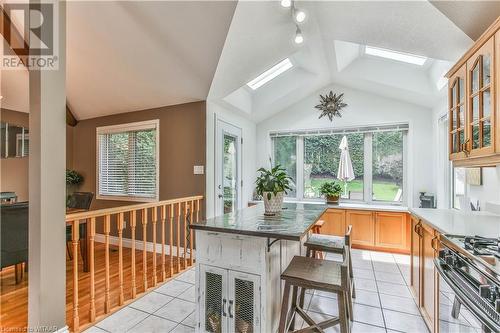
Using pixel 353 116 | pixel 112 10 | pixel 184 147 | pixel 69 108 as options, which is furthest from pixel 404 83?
Result: pixel 69 108

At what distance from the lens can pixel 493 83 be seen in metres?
1.56

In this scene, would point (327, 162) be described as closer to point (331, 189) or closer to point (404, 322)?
point (331, 189)

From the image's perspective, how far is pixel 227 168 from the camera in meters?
4.28

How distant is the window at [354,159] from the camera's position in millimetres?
4461

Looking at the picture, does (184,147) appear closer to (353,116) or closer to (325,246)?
(325,246)

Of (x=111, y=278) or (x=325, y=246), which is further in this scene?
(x=111, y=278)

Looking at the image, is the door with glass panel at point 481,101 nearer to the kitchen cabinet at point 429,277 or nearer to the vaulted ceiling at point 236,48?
the vaulted ceiling at point 236,48

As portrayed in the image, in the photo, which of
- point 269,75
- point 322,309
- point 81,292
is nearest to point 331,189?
point 269,75

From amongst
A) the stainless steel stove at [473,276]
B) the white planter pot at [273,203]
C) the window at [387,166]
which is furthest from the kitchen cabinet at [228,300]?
the window at [387,166]

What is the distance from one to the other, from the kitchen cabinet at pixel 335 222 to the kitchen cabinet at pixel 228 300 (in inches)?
116

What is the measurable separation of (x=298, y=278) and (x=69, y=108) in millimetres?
5069

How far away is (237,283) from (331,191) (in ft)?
10.8

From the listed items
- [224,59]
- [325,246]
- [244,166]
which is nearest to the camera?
[325,246]

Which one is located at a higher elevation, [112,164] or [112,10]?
[112,10]
